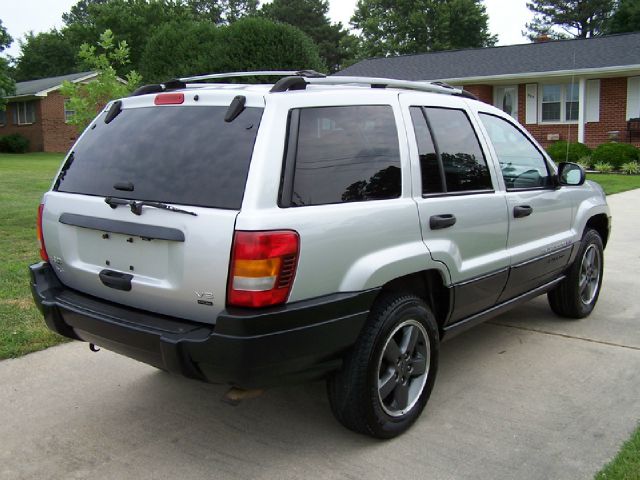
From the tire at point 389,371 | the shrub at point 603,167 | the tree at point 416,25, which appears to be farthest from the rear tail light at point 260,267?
the tree at point 416,25

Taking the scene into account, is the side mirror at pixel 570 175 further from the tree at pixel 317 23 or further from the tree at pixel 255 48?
the tree at pixel 317 23

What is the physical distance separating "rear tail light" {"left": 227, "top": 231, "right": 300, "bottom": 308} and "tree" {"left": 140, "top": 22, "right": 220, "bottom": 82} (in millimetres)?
8903

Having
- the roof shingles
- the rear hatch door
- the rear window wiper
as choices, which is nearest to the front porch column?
the roof shingles

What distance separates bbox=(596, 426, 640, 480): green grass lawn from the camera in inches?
121

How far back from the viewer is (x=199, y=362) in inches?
114

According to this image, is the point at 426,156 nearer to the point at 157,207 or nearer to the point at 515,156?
the point at 515,156

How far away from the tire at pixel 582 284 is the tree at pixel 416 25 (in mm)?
47219

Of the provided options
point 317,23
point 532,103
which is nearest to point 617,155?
point 532,103

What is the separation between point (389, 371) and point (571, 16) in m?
58.0

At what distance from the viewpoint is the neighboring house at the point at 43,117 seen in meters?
36.8

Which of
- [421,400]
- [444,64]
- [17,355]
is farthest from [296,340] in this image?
[444,64]

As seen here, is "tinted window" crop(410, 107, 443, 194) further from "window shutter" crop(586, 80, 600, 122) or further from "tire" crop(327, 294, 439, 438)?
"window shutter" crop(586, 80, 600, 122)

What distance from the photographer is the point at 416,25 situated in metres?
50.5

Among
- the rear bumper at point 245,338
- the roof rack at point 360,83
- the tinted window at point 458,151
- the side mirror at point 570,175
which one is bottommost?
the rear bumper at point 245,338
